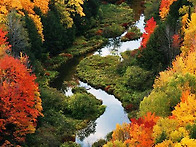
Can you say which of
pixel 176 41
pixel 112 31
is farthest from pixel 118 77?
pixel 112 31

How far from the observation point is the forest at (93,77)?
3919 cm

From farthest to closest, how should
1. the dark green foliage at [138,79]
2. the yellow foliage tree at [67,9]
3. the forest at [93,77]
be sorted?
the yellow foliage tree at [67,9] < the dark green foliage at [138,79] < the forest at [93,77]

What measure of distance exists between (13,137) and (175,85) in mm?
19740

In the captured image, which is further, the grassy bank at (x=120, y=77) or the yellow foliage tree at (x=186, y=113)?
the grassy bank at (x=120, y=77)

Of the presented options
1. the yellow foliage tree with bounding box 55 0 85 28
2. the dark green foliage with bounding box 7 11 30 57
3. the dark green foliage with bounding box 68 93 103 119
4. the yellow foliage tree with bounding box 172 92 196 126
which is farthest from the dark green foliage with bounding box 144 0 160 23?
the yellow foliage tree with bounding box 172 92 196 126

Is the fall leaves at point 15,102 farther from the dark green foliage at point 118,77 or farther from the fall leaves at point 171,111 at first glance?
the dark green foliage at point 118,77

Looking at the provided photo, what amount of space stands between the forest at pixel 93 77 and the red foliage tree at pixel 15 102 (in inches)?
4.6

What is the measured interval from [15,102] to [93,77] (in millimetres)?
29222

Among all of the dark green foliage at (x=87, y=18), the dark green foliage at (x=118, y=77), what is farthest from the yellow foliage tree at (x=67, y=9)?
the dark green foliage at (x=118, y=77)

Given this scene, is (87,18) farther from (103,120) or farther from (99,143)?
(99,143)

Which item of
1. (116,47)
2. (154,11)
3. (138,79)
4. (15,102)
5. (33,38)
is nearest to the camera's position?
(15,102)

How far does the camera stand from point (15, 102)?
40781 mm

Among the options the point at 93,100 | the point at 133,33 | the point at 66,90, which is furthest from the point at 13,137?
the point at 133,33

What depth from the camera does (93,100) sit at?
189ft
